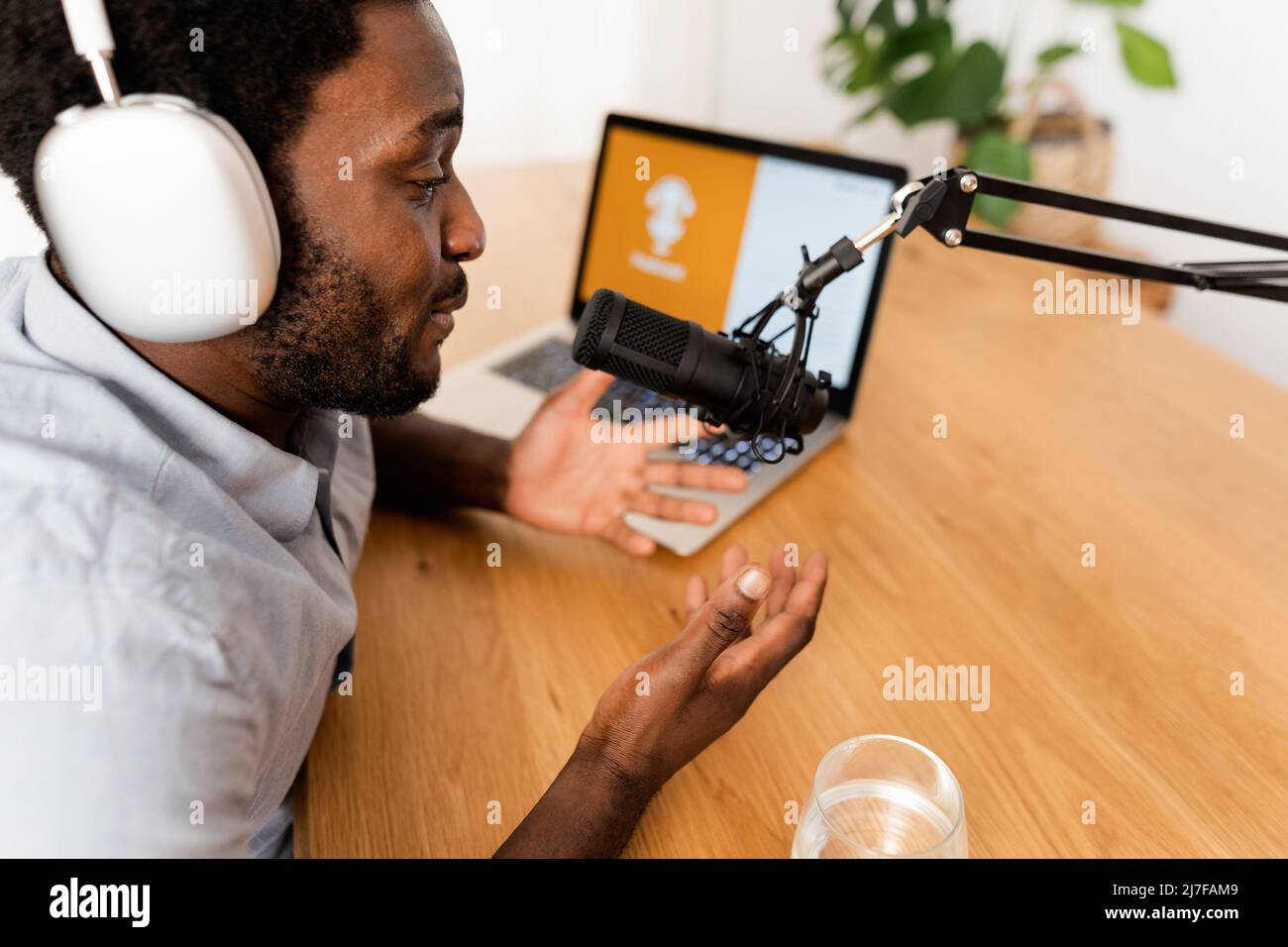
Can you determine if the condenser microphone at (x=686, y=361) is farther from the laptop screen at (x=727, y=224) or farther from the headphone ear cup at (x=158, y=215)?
the laptop screen at (x=727, y=224)

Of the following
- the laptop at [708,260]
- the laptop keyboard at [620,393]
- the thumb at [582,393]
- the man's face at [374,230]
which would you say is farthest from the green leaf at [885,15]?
the man's face at [374,230]

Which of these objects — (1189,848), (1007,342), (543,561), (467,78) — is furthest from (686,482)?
(467,78)

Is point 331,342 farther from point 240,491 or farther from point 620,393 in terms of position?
point 620,393

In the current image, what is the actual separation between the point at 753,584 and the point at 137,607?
1.19ft

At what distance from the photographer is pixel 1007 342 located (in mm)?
1305

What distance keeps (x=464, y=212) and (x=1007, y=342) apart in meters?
0.85

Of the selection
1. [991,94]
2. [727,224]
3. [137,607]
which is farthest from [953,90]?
[137,607]

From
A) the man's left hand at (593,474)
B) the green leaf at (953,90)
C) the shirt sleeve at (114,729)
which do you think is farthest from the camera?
the green leaf at (953,90)

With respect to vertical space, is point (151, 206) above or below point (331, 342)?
above

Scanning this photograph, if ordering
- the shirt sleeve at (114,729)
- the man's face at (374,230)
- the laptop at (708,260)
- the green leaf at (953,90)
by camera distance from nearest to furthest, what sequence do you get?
the shirt sleeve at (114,729) → the man's face at (374,230) → the laptop at (708,260) → the green leaf at (953,90)

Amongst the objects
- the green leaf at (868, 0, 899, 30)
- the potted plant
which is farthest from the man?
the green leaf at (868, 0, 899, 30)

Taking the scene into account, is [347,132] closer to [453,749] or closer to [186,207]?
[186,207]

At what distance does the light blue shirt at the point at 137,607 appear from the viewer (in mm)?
472

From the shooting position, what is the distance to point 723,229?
1168 mm
